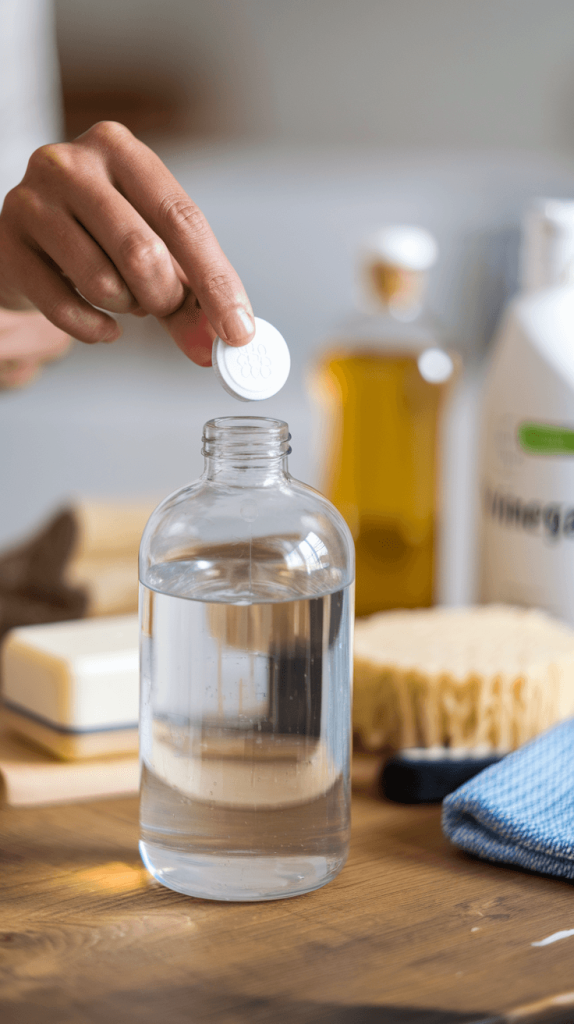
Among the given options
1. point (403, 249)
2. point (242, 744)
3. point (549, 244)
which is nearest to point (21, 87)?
point (403, 249)

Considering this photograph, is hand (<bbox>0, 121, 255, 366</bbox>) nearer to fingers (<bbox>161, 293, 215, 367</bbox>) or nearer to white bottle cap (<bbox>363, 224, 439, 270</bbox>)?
fingers (<bbox>161, 293, 215, 367</bbox>)

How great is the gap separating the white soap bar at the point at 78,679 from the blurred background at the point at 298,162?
1.06 metres

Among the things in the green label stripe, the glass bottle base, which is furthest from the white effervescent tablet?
the green label stripe

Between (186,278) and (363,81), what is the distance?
1.69 metres

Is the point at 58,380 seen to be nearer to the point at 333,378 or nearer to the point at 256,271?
the point at 256,271

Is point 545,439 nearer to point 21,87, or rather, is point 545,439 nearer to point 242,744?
point 242,744

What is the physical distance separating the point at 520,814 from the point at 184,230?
1.09 ft

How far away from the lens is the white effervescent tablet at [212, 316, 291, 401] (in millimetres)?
461

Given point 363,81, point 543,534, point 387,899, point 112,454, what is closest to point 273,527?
point 387,899

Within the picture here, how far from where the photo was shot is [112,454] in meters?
1.95

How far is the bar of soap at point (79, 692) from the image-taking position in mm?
616

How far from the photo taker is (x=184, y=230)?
476 mm

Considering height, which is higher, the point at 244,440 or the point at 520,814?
the point at 244,440

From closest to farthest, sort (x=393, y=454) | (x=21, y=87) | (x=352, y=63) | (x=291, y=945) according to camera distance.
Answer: (x=291, y=945) < (x=393, y=454) < (x=21, y=87) < (x=352, y=63)
